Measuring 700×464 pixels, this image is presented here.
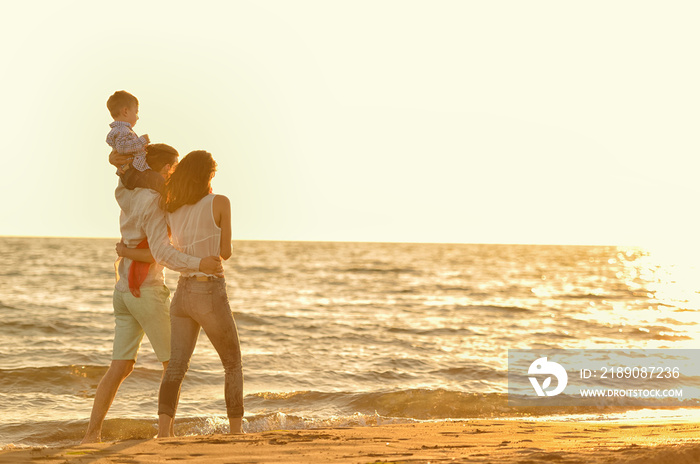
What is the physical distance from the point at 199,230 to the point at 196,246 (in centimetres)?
11

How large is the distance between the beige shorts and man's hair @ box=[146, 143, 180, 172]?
33.3 inches

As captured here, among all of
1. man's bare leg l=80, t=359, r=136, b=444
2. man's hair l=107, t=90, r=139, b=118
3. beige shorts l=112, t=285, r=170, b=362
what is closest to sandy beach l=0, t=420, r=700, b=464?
man's bare leg l=80, t=359, r=136, b=444

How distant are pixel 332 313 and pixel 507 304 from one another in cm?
698

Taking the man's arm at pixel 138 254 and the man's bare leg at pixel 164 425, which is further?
the man's bare leg at pixel 164 425

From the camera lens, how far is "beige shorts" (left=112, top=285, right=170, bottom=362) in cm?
495

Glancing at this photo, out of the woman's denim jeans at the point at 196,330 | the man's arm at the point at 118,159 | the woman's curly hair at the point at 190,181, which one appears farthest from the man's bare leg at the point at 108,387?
the man's arm at the point at 118,159

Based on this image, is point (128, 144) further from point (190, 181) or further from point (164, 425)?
point (164, 425)

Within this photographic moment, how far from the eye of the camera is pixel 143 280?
4938 mm

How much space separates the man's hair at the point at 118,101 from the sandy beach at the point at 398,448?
90.1 inches

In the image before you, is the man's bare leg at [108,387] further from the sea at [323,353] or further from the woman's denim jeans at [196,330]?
the sea at [323,353]

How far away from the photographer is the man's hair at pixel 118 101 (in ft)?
15.8

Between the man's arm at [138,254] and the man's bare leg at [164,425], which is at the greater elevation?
the man's arm at [138,254]

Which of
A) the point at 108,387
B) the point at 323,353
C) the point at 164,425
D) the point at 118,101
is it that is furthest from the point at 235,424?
the point at 323,353

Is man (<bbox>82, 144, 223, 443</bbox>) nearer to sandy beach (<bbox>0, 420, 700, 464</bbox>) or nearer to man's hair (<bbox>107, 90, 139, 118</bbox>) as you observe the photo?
man's hair (<bbox>107, 90, 139, 118</bbox>)
